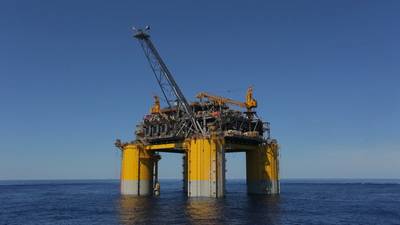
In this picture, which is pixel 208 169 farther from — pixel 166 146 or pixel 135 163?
pixel 135 163

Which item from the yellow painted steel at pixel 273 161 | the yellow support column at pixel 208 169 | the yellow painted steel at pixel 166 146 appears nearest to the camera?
the yellow support column at pixel 208 169

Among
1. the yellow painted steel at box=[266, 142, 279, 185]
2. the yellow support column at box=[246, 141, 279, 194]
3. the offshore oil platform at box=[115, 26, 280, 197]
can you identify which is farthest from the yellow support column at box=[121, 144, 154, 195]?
the yellow painted steel at box=[266, 142, 279, 185]

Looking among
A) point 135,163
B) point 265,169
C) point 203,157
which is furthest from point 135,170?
point 265,169

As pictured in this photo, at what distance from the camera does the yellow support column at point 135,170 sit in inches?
3152

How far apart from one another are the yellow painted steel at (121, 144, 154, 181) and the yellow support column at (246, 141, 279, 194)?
19.2 m

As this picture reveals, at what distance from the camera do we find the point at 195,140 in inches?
2753

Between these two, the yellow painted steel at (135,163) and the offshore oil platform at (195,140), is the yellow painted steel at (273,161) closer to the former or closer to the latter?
the offshore oil platform at (195,140)

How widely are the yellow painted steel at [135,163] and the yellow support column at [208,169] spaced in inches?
566

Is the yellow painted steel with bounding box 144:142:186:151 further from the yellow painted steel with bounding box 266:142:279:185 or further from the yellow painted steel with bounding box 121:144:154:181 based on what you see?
the yellow painted steel with bounding box 266:142:279:185

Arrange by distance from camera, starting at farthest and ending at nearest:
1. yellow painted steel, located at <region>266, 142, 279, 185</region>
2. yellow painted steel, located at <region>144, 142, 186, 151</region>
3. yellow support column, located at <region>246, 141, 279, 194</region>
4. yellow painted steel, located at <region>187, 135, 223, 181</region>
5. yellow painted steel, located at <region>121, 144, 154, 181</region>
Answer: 1. yellow painted steel, located at <region>121, 144, 154, 181</region>
2. yellow support column, located at <region>246, 141, 279, 194</region>
3. yellow painted steel, located at <region>266, 142, 279, 185</region>
4. yellow painted steel, located at <region>144, 142, 186, 151</region>
5. yellow painted steel, located at <region>187, 135, 223, 181</region>

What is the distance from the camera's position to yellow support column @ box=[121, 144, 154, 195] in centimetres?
8006

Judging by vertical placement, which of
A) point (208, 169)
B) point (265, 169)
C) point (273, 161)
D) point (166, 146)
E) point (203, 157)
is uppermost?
point (166, 146)

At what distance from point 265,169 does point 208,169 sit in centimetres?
1444

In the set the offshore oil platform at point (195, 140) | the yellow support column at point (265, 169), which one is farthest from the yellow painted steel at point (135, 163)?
Answer: the yellow support column at point (265, 169)
